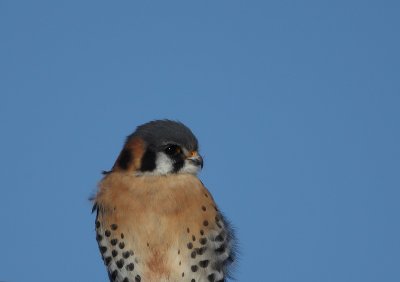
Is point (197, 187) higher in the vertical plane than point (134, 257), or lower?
higher

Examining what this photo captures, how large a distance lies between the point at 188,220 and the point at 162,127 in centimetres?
67

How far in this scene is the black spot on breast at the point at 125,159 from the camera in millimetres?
5625

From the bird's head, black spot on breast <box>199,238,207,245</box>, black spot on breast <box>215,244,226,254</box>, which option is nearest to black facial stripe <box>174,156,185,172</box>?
the bird's head

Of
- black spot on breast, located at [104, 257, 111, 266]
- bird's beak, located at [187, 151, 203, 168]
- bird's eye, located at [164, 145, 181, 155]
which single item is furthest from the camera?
black spot on breast, located at [104, 257, 111, 266]

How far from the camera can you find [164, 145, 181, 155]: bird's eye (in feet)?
17.8

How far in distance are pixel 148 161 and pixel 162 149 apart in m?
0.16

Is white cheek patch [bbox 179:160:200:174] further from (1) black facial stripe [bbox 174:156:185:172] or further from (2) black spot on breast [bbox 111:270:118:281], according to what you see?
(2) black spot on breast [bbox 111:270:118:281]

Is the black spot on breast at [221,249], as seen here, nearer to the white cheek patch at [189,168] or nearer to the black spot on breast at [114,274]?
the white cheek patch at [189,168]

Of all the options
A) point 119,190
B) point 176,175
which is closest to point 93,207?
point 119,190

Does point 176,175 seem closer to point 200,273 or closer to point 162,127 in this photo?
point 162,127

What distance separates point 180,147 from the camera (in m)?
5.44

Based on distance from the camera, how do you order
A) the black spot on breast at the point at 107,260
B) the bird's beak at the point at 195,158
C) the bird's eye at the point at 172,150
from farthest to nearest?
the black spot on breast at the point at 107,260 < the bird's beak at the point at 195,158 < the bird's eye at the point at 172,150

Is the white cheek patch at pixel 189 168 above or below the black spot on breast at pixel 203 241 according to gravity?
above

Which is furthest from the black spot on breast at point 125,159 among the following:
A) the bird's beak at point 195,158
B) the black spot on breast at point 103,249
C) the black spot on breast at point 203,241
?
the black spot on breast at point 203,241
